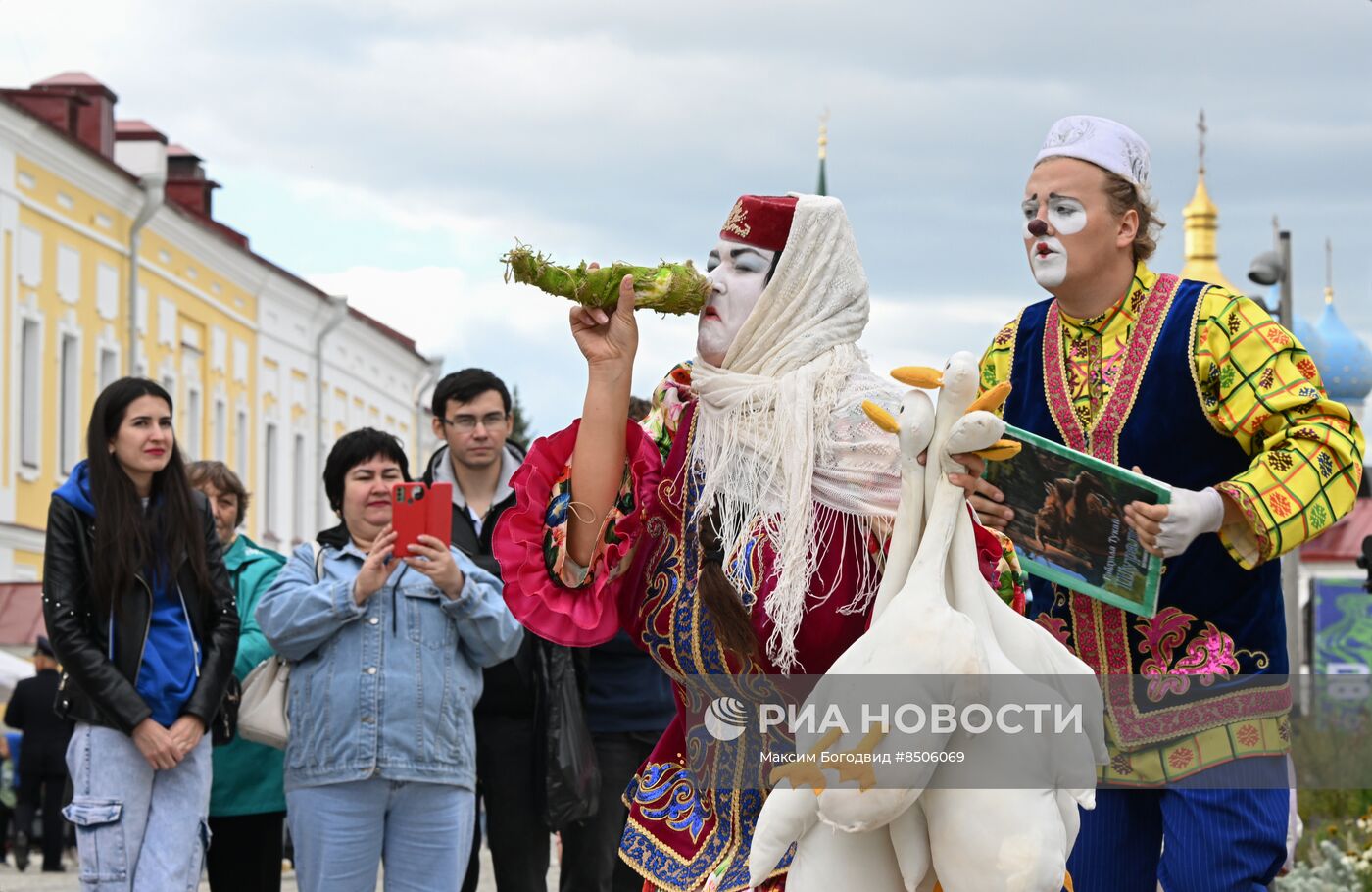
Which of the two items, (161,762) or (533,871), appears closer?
(161,762)

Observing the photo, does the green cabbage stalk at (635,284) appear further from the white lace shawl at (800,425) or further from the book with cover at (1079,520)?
the book with cover at (1079,520)

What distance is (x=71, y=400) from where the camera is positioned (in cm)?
3534

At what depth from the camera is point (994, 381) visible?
5609 mm

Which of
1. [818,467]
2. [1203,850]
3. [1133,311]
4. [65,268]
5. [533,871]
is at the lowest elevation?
[533,871]

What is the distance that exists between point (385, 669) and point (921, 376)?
12.6ft

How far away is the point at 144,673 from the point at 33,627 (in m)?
22.3

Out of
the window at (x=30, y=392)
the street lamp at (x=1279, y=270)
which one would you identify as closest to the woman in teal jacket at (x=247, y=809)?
the street lamp at (x=1279, y=270)

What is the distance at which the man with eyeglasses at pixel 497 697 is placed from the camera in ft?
26.9

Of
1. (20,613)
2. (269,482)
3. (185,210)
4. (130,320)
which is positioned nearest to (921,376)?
(20,613)

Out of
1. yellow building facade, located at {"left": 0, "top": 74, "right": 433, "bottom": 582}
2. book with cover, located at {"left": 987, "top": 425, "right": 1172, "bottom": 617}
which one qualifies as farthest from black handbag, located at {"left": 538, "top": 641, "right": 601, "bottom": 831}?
→ yellow building facade, located at {"left": 0, "top": 74, "right": 433, "bottom": 582}

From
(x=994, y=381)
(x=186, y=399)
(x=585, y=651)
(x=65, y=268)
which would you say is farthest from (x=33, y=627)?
(x=994, y=381)

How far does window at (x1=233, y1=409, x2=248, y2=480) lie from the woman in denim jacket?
38.5 m

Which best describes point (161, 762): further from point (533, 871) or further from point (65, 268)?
point (65, 268)

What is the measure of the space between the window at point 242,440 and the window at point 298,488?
3.41m
